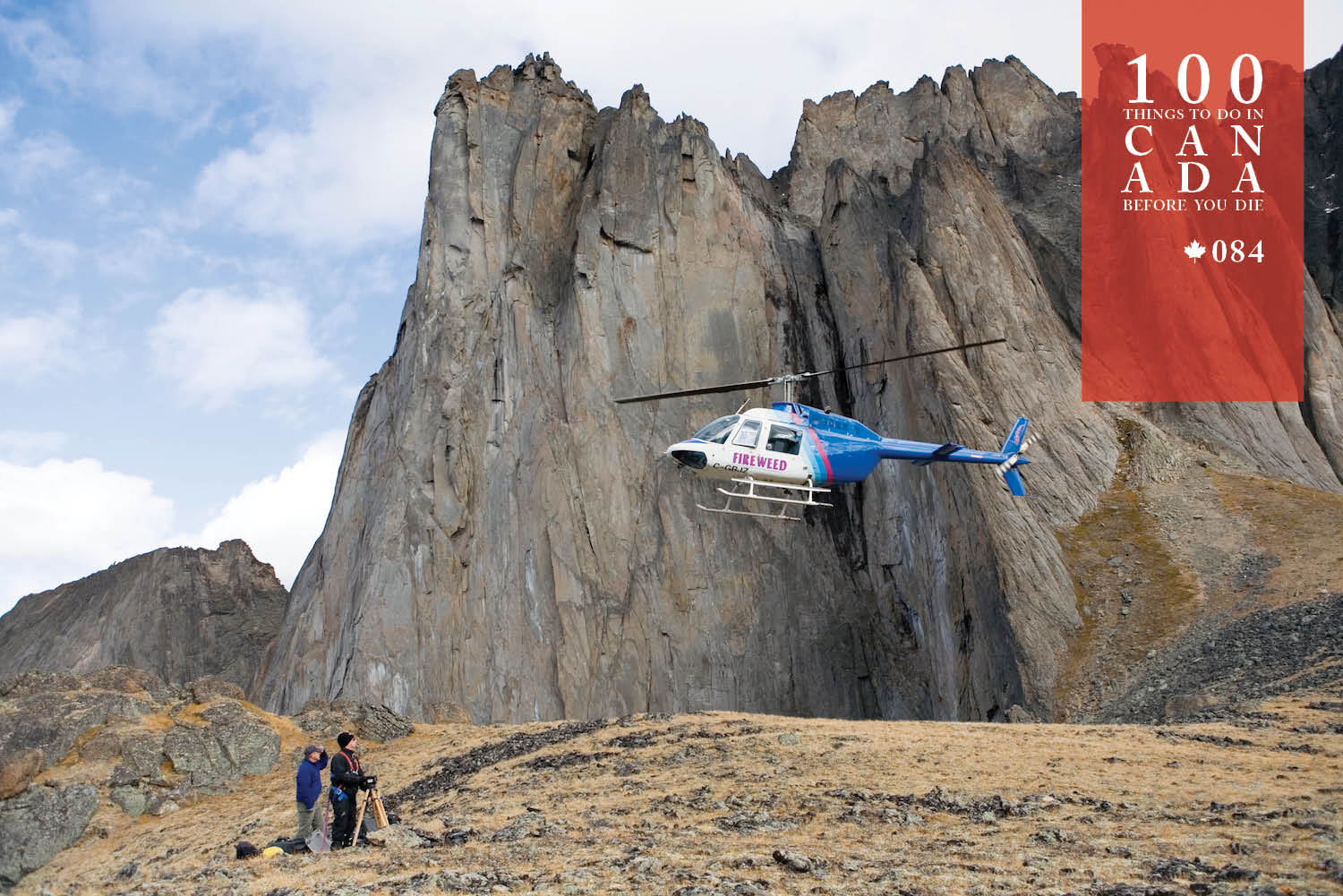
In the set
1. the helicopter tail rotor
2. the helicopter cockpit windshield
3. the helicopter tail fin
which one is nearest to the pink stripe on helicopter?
the helicopter cockpit windshield

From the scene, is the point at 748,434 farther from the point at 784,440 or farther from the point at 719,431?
the point at 784,440

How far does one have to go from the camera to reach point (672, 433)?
43.1 meters

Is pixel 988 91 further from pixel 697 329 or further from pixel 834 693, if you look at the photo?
pixel 834 693

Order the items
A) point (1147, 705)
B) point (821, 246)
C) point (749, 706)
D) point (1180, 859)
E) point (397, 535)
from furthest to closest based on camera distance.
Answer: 1. point (821, 246)
2. point (397, 535)
3. point (749, 706)
4. point (1147, 705)
5. point (1180, 859)

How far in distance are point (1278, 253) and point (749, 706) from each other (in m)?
27.7

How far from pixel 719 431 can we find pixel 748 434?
0.72m

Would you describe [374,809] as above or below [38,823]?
above

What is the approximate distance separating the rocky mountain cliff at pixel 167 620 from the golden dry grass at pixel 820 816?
42.2 m

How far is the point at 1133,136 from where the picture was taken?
47.6m

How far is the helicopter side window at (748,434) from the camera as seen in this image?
95.0ft

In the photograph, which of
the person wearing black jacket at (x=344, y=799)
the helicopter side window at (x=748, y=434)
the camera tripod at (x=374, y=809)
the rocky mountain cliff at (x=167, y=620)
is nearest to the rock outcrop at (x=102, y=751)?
the camera tripod at (x=374, y=809)

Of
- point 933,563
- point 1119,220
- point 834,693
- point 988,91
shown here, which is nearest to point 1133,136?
point 1119,220

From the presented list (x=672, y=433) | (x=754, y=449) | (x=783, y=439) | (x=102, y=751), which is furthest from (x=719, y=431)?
(x=102, y=751)

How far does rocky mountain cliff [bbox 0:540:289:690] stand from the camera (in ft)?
201
